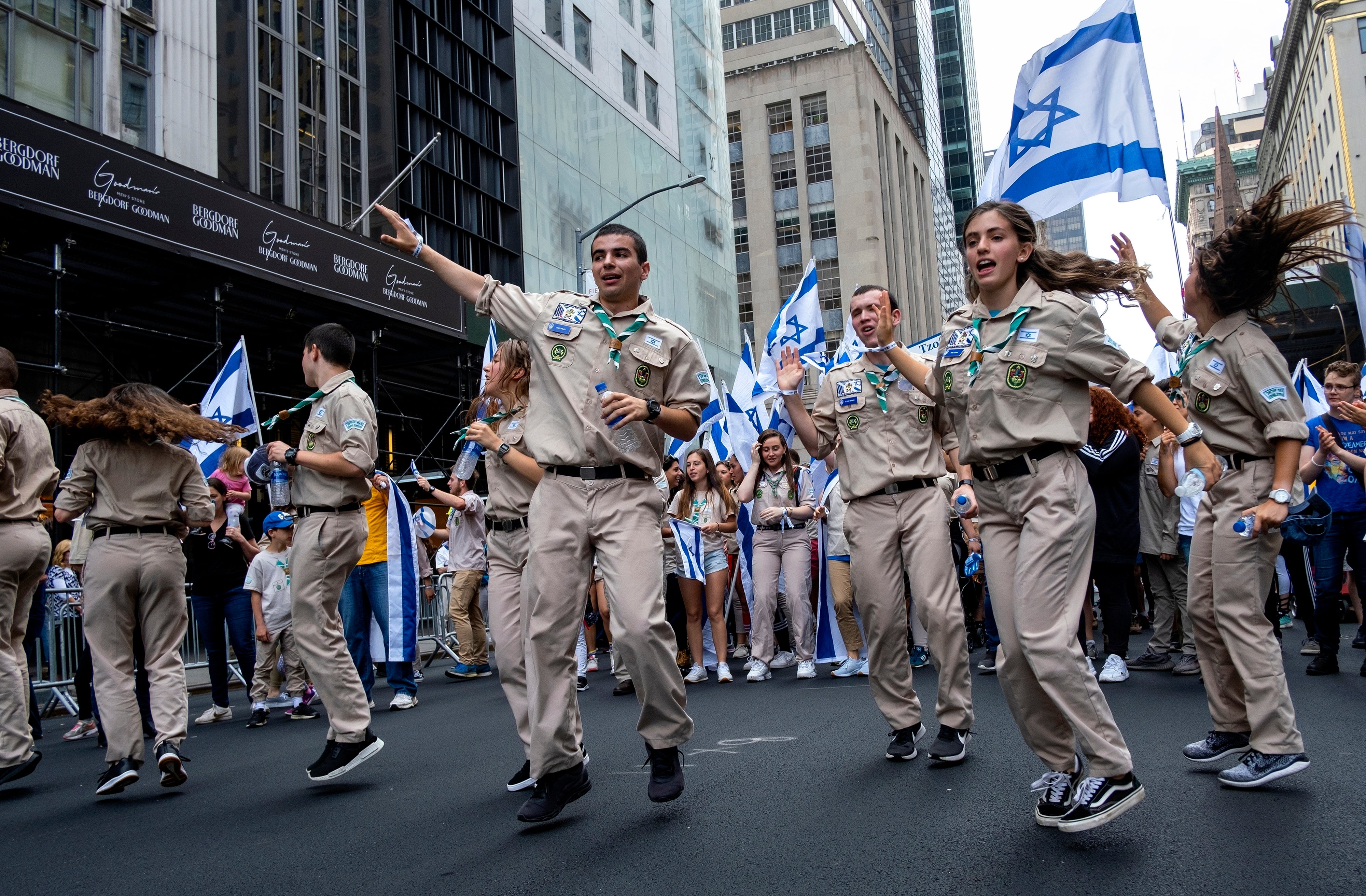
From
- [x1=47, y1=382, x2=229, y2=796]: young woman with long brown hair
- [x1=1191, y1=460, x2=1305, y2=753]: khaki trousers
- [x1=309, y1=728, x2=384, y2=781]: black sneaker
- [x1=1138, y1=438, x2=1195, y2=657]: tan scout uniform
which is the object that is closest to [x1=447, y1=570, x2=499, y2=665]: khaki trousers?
[x1=47, y1=382, x2=229, y2=796]: young woman with long brown hair

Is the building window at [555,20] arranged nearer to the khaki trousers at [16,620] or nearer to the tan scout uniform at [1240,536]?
the khaki trousers at [16,620]

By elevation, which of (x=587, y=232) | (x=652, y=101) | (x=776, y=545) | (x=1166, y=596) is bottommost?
(x=1166, y=596)

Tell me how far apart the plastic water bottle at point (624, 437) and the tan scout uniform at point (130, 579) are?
105 inches

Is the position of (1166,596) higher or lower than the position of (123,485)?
lower

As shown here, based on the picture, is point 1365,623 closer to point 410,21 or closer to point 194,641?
point 194,641

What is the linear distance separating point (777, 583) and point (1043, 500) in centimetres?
572

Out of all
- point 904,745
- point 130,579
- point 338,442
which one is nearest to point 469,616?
point 130,579

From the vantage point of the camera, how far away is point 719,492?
968cm

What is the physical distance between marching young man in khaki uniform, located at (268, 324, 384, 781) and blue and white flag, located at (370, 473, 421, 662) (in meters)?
3.07

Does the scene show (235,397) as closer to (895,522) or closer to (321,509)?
(321,509)

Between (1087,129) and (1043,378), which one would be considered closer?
(1043,378)

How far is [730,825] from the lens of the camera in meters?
3.79

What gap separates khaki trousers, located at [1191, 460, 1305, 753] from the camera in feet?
13.3

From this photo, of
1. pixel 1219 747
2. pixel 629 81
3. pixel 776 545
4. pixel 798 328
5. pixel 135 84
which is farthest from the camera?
pixel 629 81
